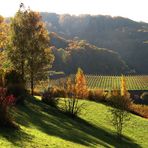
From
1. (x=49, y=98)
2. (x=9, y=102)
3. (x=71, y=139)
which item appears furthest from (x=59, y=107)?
(x=9, y=102)

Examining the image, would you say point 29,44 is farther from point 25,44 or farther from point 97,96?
point 97,96

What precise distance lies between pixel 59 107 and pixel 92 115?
433 cm

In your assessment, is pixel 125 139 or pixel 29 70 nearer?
pixel 125 139

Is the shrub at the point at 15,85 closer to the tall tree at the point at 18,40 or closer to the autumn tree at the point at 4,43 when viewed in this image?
the tall tree at the point at 18,40

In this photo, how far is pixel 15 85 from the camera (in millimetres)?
37406

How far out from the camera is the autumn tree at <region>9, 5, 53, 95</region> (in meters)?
50.0

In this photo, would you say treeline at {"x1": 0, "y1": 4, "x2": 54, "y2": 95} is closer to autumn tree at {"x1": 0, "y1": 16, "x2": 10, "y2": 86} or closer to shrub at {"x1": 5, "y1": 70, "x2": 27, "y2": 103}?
autumn tree at {"x1": 0, "y1": 16, "x2": 10, "y2": 86}

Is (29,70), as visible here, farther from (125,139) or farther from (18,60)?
(125,139)

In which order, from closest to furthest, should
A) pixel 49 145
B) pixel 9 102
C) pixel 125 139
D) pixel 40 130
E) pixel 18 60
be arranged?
pixel 49 145 < pixel 9 102 < pixel 40 130 < pixel 125 139 < pixel 18 60

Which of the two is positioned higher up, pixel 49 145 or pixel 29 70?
pixel 29 70

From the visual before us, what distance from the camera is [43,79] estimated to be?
54.8m

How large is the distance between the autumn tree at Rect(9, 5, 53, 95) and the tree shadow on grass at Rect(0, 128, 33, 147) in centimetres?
2783

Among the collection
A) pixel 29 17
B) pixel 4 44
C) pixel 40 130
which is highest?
pixel 29 17

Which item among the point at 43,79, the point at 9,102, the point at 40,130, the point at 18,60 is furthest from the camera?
the point at 43,79
